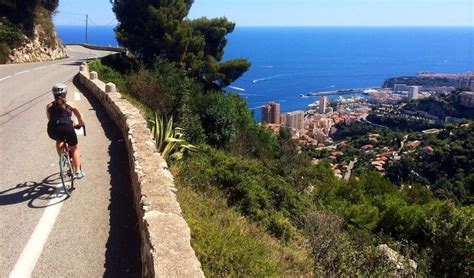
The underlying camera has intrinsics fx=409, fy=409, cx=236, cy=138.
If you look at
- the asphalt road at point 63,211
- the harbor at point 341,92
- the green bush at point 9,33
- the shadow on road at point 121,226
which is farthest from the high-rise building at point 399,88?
the shadow on road at point 121,226

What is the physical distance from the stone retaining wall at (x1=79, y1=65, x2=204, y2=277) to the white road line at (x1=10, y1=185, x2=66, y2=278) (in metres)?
1.04

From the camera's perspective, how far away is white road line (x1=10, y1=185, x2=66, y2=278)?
156 inches

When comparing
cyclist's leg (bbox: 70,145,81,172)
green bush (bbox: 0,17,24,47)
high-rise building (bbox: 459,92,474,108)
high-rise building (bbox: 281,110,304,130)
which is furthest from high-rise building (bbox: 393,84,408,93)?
cyclist's leg (bbox: 70,145,81,172)

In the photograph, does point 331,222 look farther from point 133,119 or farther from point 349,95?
point 349,95

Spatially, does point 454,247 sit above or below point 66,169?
below

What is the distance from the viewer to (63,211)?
5.23 m

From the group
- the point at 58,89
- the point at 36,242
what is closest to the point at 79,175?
the point at 58,89

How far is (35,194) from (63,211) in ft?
2.55

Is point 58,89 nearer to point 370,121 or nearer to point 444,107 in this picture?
point 370,121

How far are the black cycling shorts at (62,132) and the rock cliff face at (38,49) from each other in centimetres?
2310

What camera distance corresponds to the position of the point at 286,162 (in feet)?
59.2

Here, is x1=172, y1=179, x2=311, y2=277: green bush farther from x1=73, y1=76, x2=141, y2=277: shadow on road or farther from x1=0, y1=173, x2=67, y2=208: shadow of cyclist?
x1=0, y1=173, x2=67, y2=208: shadow of cyclist

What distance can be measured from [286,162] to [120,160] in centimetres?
1150

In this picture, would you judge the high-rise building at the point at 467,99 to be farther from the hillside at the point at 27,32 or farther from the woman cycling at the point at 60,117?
the woman cycling at the point at 60,117
